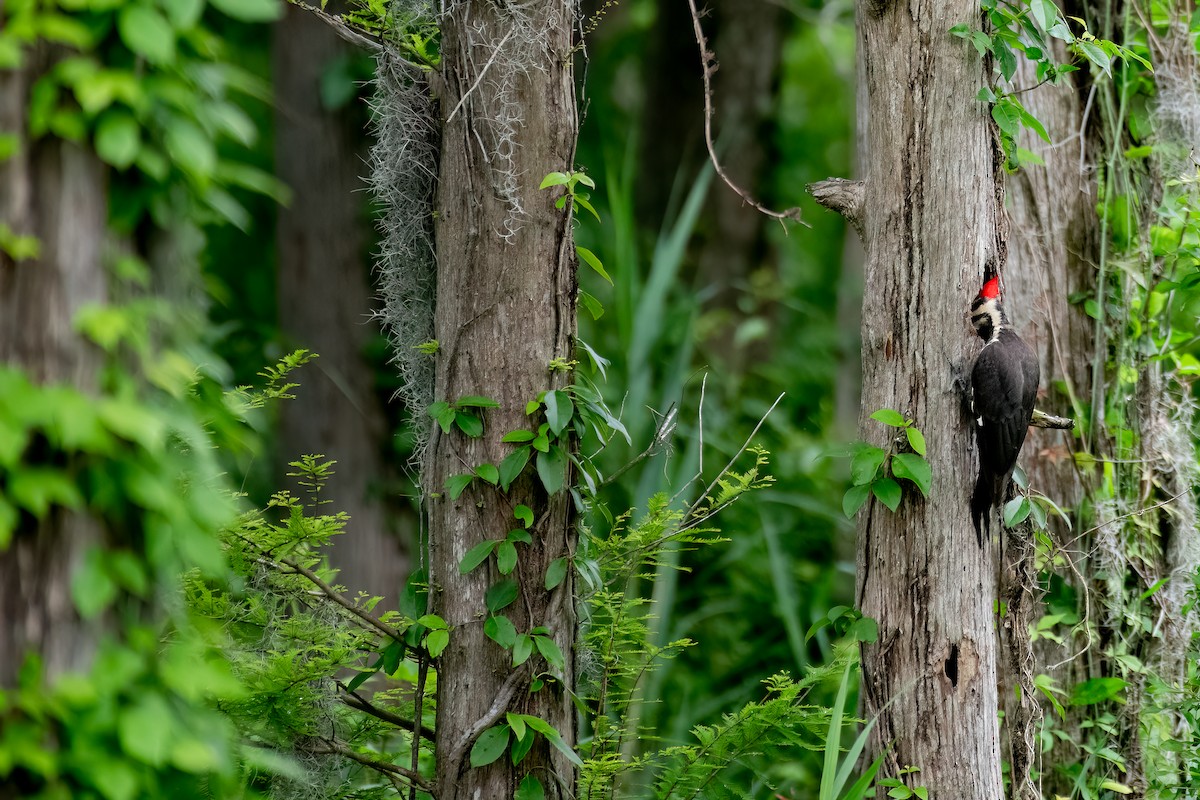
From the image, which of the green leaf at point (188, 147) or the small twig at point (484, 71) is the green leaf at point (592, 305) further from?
the green leaf at point (188, 147)

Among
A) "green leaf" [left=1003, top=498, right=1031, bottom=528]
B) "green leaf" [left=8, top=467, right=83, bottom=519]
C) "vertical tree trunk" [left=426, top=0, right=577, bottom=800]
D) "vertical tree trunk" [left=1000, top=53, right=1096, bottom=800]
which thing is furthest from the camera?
"vertical tree trunk" [left=1000, top=53, right=1096, bottom=800]

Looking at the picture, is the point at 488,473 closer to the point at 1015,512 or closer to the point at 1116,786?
the point at 1015,512

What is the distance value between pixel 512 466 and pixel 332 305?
3.02 m

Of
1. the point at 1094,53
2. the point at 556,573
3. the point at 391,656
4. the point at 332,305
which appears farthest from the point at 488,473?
the point at 332,305

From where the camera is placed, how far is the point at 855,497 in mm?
2504

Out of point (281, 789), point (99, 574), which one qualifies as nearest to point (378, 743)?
point (281, 789)

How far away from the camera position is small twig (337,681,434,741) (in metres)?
2.45

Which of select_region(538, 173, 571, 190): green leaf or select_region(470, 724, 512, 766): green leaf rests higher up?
select_region(538, 173, 571, 190): green leaf

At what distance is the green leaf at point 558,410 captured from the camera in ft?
7.48

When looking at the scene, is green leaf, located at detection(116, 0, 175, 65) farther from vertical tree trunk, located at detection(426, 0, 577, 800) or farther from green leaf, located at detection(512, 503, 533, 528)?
green leaf, located at detection(512, 503, 533, 528)

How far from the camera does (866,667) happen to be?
2.63 m


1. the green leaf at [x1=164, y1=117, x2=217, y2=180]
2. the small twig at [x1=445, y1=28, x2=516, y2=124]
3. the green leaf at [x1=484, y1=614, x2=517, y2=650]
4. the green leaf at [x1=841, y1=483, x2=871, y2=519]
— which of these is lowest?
the green leaf at [x1=484, y1=614, x2=517, y2=650]

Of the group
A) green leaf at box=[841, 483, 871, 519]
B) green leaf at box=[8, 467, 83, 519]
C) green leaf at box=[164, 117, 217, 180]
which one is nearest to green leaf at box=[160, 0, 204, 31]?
green leaf at box=[164, 117, 217, 180]

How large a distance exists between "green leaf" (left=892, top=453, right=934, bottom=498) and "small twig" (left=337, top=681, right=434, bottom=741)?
1.34m
